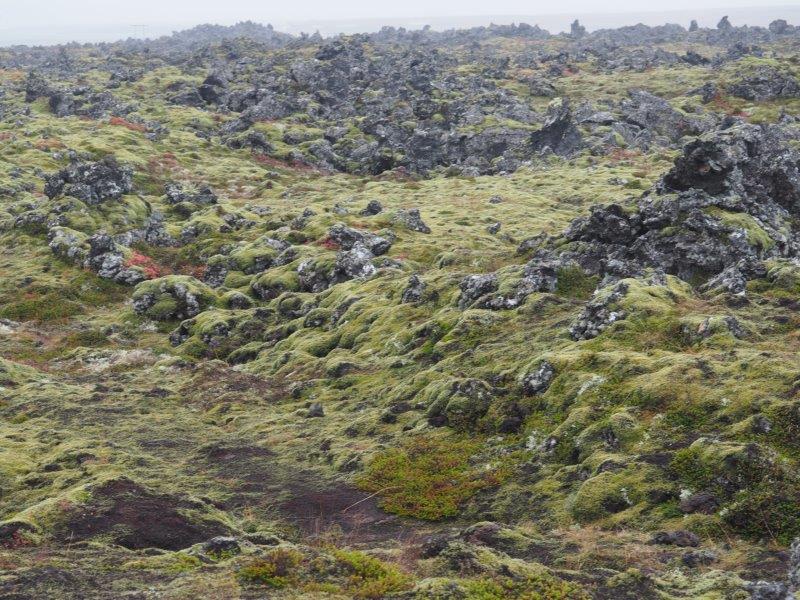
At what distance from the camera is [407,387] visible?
3150 cm

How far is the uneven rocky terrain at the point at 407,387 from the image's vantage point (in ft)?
52.2

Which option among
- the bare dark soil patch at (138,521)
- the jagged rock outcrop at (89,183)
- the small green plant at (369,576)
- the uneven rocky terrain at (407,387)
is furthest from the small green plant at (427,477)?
the jagged rock outcrop at (89,183)

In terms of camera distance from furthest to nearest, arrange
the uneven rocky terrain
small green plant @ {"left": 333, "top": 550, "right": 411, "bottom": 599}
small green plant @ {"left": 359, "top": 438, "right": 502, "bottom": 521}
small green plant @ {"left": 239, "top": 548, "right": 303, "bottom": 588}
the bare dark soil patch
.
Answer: small green plant @ {"left": 359, "top": 438, "right": 502, "bottom": 521} → the bare dark soil patch → the uneven rocky terrain → small green plant @ {"left": 239, "top": 548, "right": 303, "bottom": 588} → small green plant @ {"left": 333, "top": 550, "right": 411, "bottom": 599}

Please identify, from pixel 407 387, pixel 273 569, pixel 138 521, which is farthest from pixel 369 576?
pixel 407 387

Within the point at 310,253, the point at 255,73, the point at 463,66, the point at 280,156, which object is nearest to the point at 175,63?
the point at 255,73

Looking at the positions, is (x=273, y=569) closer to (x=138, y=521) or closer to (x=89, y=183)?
(x=138, y=521)

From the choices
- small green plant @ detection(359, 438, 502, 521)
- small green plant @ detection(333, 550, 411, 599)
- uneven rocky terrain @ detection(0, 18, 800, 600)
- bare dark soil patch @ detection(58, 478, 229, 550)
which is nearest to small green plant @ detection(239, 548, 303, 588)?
uneven rocky terrain @ detection(0, 18, 800, 600)

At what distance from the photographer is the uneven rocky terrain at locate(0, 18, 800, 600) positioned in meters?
15.9

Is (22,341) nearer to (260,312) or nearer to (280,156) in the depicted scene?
(260,312)

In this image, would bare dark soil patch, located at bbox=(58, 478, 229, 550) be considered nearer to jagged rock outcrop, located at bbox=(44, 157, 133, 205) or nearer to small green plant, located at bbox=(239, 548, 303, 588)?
small green plant, located at bbox=(239, 548, 303, 588)

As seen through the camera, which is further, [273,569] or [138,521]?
[138,521]

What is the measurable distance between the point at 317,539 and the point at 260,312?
106 ft

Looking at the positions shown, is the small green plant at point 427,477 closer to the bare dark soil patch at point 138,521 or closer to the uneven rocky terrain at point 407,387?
the uneven rocky terrain at point 407,387

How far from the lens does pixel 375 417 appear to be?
29328mm
